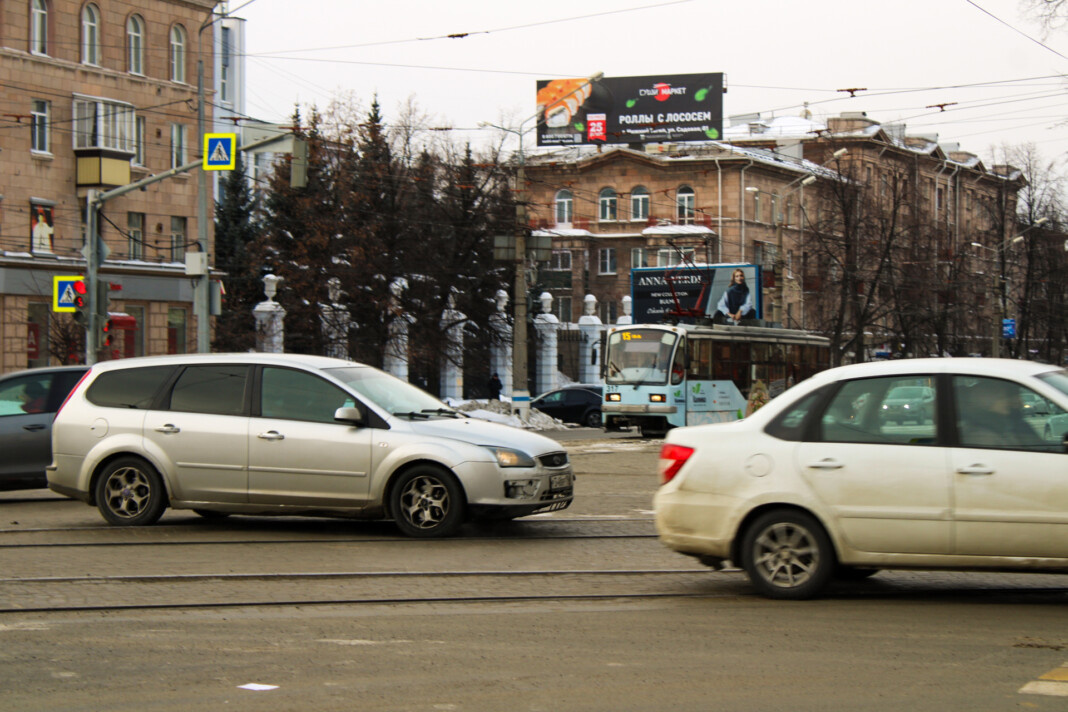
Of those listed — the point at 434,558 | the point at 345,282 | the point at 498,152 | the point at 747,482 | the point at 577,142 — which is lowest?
the point at 434,558

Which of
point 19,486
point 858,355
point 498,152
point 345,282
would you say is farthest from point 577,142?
point 19,486

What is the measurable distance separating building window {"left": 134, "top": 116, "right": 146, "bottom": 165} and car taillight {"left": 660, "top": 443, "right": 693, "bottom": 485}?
39.2 meters

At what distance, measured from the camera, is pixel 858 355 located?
5041cm

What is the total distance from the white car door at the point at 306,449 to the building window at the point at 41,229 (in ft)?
104

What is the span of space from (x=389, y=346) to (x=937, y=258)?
2463 cm

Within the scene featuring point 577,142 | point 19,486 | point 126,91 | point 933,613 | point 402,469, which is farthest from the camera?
point 577,142

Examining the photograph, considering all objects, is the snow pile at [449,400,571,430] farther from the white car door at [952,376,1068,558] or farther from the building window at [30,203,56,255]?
the white car door at [952,376,1068,558]

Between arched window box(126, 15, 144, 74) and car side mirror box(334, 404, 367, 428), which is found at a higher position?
arched window box(126, 15, 144, 74)

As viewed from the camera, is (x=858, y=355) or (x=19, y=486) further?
(x=858, y=355)

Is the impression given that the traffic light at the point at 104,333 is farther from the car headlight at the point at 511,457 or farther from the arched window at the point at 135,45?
the arched window at the point at 135,45

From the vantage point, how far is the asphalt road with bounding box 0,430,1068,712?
5.82 m

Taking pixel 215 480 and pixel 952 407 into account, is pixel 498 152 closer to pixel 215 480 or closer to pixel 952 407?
pixel 215 480

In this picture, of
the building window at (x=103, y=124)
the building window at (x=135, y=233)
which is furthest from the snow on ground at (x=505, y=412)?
the building window at (x=103, y=124)

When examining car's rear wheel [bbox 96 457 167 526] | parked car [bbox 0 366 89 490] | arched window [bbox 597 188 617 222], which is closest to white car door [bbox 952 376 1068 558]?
car's rear wheel [bbox 96 457 167 526]
